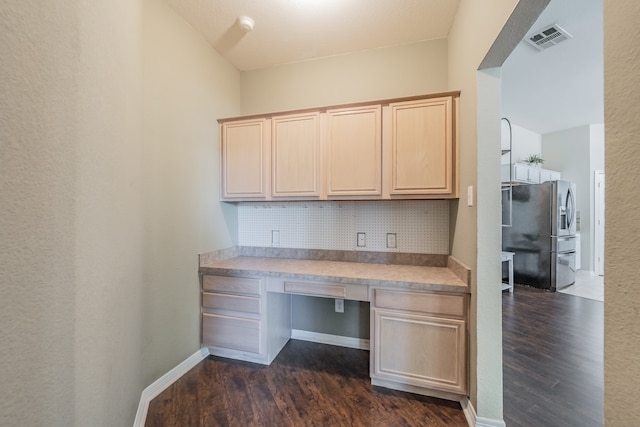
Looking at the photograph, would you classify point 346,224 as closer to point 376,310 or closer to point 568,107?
point 376,310

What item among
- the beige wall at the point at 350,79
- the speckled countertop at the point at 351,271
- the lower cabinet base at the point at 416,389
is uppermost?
the beige wall at the point at 350,79

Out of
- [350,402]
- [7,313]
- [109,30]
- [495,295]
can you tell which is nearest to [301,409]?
[350,402]

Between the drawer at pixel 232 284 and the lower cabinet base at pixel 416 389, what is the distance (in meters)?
1.14

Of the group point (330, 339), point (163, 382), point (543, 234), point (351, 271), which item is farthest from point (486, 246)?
point (543, 234)

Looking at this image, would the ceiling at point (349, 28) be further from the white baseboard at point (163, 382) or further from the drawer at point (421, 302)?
the white baseboard at point (163, 382)

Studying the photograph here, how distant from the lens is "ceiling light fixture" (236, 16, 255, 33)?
1.96 metres

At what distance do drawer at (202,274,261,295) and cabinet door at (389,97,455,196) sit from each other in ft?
4.49

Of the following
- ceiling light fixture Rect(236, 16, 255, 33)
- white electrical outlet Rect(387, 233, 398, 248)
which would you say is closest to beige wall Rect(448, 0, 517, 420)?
white electrical outlet Rect(387, 233, 398, 248)

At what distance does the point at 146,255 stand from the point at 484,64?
242cm

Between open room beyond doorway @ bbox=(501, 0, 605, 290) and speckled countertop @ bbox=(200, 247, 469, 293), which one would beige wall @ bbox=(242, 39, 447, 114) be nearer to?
open room beyond doorway @ bbox=(501, 0, 605, 290)

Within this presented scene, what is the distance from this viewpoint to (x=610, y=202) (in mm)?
562

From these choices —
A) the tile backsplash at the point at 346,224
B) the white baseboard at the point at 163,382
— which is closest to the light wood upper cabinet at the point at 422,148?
the tile backsplash at the point at 346,224

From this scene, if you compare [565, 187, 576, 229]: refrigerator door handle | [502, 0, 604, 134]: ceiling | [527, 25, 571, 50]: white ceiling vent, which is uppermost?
[502, 0, 604, 134]: ceiling

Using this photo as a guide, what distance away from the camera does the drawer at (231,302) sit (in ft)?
6.70
